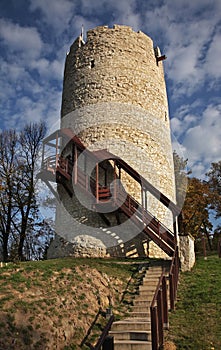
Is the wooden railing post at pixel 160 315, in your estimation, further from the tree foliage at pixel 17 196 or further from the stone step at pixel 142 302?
the tree foliage at pixel 17 196

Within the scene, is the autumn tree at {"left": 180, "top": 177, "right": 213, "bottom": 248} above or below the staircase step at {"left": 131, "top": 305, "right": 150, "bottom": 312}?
above

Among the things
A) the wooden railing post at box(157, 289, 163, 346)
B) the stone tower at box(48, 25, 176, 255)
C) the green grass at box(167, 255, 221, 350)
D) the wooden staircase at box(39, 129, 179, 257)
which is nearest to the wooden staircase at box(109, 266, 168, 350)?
the wooden railing post at box(157, 289, 163, 346)

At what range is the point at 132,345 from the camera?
6527mm

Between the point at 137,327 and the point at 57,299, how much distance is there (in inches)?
80.6

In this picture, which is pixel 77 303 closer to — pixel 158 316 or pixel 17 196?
pixel 158 316

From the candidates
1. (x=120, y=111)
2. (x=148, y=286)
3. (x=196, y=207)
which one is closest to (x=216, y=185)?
(x=196, y=207)

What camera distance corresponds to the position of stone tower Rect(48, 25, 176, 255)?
15.0m

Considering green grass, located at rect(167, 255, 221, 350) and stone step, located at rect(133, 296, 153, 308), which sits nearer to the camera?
green grass, located at rect(167, 255, 221, 350)

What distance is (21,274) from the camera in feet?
29.6

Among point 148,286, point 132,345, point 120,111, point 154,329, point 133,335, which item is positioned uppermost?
point 120,111

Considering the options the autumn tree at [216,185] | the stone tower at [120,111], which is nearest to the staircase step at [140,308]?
the stone tower at [120,111]

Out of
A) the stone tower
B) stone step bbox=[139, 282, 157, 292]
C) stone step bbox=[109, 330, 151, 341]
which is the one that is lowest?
stone step bbox=[109, 330, 151, 341]

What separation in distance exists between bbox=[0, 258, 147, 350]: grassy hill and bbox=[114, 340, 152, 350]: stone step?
831mm

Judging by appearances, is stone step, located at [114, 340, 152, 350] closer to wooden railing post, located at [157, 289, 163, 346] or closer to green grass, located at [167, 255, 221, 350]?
wooden railing post, located at [157, 289, 163, 346]
